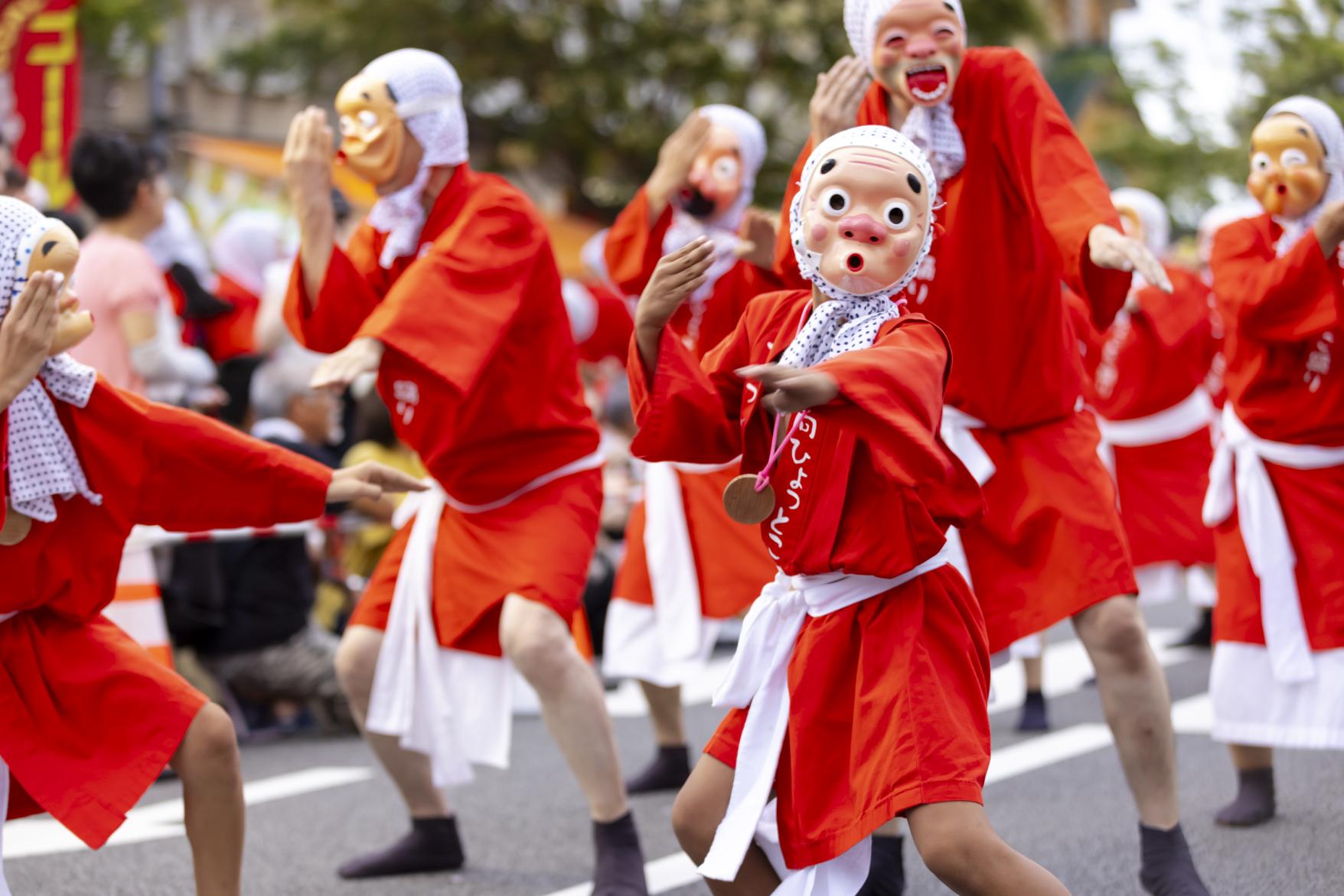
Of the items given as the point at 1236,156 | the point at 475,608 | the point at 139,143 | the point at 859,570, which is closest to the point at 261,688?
the point at 139,143

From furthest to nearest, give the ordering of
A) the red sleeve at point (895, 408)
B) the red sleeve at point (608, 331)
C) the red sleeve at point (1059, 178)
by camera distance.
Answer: the red sleeve at point (608, 331) → the red sleeve at point (1059, 178) → the red sleeve at point (895, 408)

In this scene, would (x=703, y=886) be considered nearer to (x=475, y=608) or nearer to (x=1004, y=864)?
Result: (x=475, y=608)

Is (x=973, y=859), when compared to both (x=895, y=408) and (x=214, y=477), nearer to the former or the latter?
(x=895, y=408)

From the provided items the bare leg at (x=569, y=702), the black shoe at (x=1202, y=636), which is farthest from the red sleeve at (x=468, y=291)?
the black shoe at (x=1202, y=636)

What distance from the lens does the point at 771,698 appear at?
3.24 meters

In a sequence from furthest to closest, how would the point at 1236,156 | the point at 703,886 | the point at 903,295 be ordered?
the point at 1236,156 → the point at 703,886 → the point at 903,295

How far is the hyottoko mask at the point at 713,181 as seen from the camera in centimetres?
591

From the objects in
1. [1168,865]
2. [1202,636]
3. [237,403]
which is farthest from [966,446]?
[1202,636]

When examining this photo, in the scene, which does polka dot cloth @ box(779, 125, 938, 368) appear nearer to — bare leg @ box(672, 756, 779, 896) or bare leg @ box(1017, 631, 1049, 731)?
bare leg @ box(672, 756, 779, 896)

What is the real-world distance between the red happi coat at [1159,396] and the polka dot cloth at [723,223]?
2.26 m

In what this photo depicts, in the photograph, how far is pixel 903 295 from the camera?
4035mm

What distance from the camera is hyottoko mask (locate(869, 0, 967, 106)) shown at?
156 inches

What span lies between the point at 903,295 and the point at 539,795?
248 cm

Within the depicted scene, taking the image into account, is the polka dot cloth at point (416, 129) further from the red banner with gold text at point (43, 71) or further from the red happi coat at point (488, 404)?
the red banner with gold text at point (43, 71)
